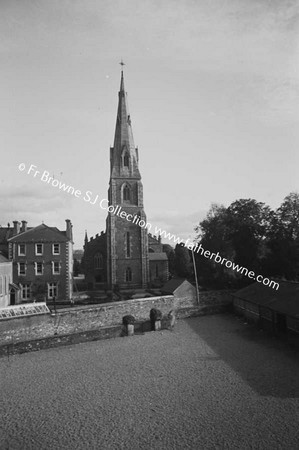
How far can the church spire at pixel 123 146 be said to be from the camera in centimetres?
4681

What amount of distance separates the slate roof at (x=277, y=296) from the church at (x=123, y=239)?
1954cm

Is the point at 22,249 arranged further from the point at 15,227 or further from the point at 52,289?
the point at 52,289

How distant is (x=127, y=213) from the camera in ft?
148

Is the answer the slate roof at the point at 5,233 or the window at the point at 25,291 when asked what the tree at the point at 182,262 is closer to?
the window at the point at 25,291

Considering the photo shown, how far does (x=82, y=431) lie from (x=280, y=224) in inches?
1127

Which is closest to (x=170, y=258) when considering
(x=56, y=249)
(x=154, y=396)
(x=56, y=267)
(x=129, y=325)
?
(x=56, y=267)

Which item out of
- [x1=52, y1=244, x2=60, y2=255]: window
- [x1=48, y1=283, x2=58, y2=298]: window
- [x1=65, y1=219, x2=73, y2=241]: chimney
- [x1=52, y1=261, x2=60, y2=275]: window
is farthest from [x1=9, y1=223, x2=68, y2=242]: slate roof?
[x1=48, y1=283, x2=58, y2=298]: window

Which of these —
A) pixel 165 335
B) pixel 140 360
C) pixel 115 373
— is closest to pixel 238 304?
pixel 165 335

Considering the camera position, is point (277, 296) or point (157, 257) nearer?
point (277, 296)

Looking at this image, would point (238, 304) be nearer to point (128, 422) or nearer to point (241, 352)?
point (241, 352)

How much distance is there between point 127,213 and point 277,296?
27639 millimetres

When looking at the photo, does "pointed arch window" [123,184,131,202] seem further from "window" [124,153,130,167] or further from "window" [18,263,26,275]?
"window" [18,263,26,275]

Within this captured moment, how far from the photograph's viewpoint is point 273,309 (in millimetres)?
20109

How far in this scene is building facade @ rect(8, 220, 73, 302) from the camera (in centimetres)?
3316
